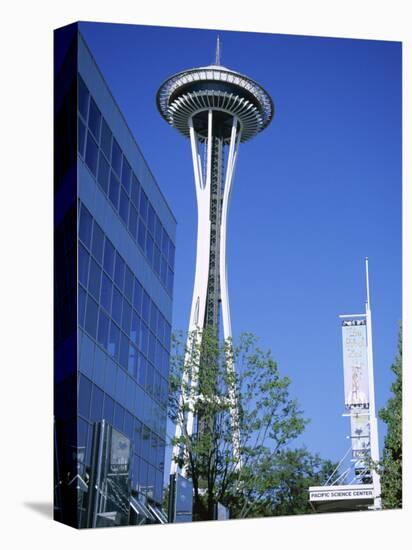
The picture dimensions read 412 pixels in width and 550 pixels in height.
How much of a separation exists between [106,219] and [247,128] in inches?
576

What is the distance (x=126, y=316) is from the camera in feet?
54.1

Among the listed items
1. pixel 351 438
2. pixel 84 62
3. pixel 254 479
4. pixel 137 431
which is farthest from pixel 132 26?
pixel 351 438

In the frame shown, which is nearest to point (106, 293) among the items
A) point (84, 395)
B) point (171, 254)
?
point (84, 395)

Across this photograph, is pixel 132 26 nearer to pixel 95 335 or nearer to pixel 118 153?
pixel 118 153

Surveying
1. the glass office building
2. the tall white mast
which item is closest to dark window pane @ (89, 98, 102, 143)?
the glass office building

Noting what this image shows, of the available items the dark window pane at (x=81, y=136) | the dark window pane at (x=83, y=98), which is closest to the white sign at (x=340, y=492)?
the dark window pane at (x=81, y=136)

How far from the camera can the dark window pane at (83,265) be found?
13.8 metres

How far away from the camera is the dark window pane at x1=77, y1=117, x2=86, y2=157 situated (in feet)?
45.2

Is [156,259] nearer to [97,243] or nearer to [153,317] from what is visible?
[153,317]

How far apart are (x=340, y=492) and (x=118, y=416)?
19.3 feet

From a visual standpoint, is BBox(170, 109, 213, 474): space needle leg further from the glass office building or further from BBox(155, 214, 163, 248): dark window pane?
the glass office building

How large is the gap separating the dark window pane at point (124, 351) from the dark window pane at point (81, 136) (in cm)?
348

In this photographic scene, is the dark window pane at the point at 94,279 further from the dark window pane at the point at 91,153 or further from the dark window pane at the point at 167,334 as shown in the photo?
the dark window pane at the point at 167,334

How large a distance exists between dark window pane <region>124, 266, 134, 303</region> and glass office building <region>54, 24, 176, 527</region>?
23mm
